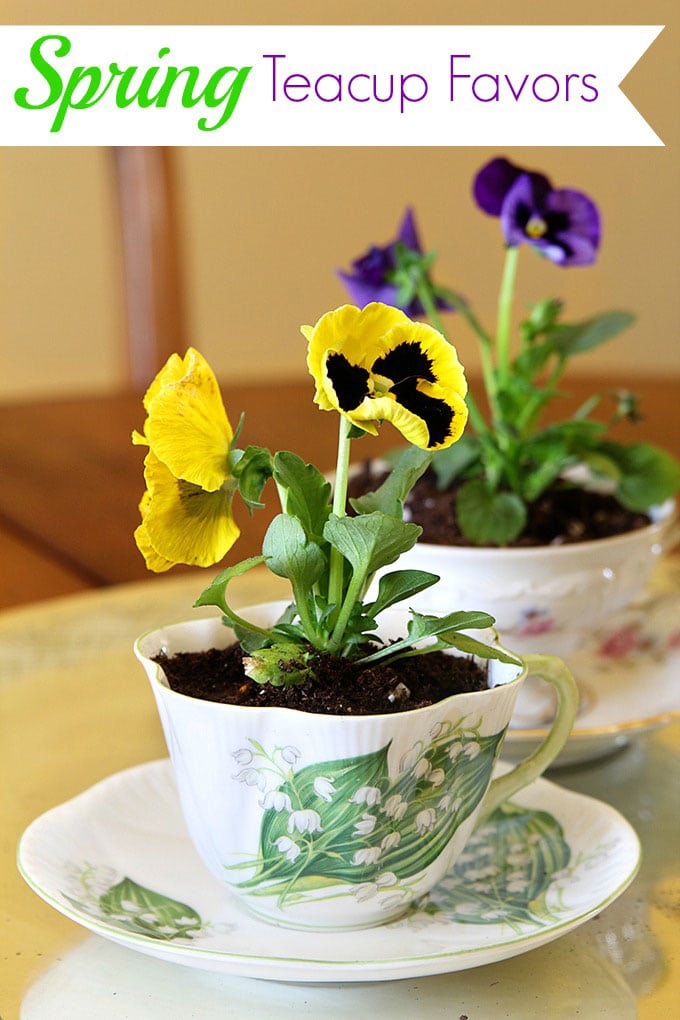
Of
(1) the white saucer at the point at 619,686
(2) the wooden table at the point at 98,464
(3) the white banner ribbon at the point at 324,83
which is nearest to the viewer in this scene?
(1) the white saucer at the point at 619,686

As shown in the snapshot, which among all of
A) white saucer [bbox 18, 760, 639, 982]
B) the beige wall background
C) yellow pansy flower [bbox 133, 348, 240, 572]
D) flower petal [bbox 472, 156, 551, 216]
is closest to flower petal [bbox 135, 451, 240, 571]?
yellow pansy flower [bbox 133, 348, 240, 572]

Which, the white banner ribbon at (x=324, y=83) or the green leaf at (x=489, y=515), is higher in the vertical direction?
the white banner ribbon at (x=324, y=83)

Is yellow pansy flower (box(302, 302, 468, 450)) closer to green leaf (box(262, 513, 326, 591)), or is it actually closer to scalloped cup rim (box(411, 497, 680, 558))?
green leaf (box(262, 513, 326, 591))

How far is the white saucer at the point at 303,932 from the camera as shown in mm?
437

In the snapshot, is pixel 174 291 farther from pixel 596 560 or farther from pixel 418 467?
pixel 418 467

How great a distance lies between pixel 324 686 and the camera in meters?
0.46

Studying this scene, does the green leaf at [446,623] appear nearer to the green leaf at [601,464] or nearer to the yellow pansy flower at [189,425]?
the yellow pansy flower at [189,425]

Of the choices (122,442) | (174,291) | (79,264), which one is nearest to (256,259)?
(79,264)

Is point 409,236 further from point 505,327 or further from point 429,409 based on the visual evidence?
point 429,409

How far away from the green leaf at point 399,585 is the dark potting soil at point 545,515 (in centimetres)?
23

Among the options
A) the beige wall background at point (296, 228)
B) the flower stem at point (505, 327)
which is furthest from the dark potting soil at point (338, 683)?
the beige wall background at point (296, 228)

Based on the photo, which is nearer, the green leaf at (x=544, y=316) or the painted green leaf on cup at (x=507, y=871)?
the painted green leaf on cup at (x=507, y=871)

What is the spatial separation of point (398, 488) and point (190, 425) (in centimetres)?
8

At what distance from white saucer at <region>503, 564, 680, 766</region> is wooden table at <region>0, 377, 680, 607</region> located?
0.75 ft
